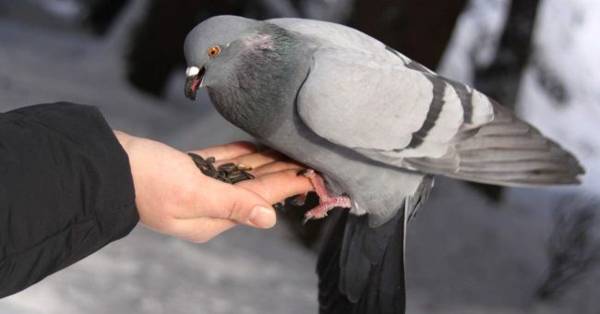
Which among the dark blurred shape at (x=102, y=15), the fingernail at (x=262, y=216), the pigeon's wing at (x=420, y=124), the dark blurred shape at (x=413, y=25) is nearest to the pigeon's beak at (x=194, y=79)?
the pigeon's wing at (x=420, y=124)

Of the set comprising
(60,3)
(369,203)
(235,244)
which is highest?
(369,203)

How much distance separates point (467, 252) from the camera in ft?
19.4

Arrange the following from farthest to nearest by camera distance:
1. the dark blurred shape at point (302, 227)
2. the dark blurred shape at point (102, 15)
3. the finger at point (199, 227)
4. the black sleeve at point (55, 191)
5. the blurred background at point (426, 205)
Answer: the dark blurred shape at point (102, 15), the dark blurred shape at point (302, 227), the blurred background at point (426, 205), the finger at point (199, 227), the black sleeve at point (55, 191)

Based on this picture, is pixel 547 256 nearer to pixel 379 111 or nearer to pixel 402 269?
pixel 402 269

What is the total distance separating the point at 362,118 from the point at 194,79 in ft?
1.66

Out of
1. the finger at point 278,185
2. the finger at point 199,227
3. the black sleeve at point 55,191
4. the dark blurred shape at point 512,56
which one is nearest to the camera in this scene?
the black sleeve at point 55,191

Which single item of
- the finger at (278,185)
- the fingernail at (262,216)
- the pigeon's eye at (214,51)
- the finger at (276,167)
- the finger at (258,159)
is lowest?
the finger at (258,159)

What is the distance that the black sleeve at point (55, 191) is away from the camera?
1797 millimetres

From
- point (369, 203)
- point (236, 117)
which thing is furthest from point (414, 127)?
point (236, 117)

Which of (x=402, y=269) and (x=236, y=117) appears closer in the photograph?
(x=236, y=117)

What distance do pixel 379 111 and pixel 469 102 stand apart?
0.36 meters

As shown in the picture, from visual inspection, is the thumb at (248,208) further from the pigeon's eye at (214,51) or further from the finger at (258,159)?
the finger at (258,159)

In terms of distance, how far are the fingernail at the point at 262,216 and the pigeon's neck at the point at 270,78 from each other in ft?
0.96

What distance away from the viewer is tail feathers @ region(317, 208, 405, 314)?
262 centimetres
